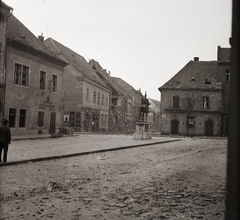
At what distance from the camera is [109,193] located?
571 centimetres

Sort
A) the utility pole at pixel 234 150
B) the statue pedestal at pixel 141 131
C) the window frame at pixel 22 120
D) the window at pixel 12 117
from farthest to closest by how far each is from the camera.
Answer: the statue pedestal at pixel 141 131
the window frame at pixel 22 120
the window at pixel 12 117
the utility pole at pixel 234 150

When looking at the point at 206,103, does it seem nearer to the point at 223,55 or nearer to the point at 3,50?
the point at 223,55

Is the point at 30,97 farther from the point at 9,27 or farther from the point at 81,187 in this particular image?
the point at 81,187

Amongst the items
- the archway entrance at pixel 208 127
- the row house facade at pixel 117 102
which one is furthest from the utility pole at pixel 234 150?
the row house facade at pixel 117 102

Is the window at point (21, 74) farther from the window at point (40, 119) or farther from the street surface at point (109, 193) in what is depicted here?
the street surface at point (109, 193)

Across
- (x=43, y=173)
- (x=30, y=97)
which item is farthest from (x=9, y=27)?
(x=43, y=173)

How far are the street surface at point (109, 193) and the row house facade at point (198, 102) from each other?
37.4 meters

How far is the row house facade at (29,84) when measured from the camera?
22266 mm

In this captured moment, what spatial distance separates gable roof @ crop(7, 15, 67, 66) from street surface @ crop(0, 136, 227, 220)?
16.2 m

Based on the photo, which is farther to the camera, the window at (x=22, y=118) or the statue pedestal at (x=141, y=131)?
the statue pedestal at (x=141, y=131)

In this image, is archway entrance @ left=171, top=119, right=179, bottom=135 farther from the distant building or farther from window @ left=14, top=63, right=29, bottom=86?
the distant building

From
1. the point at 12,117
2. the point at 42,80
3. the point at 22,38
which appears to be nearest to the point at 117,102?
the point at 42,80

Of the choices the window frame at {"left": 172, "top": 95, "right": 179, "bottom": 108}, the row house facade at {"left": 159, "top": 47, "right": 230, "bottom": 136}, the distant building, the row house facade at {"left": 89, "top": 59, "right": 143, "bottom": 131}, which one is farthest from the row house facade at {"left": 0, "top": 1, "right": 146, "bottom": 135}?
the distant building

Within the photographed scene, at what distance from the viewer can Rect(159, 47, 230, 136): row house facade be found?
4481 cm
